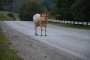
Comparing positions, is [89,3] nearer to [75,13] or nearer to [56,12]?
[75,13]

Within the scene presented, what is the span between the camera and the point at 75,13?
177 ft

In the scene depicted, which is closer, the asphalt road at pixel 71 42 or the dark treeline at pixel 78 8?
the asphalt road at pixel 71 42

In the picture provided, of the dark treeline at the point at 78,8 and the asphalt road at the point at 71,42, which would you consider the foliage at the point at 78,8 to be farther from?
the asphalt road at the point at 71,42

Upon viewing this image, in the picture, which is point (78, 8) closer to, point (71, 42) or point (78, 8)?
point (78, 8)

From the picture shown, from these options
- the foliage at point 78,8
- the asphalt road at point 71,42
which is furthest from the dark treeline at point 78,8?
the asphalt road at point 71,42

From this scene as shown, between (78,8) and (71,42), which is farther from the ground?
(71,42)

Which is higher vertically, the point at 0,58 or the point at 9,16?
the point at 0,58

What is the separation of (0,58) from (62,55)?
151 inches

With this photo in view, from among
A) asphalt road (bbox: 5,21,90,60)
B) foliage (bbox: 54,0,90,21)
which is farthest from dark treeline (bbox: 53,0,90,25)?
asphalt road (bbox: 5,21,90,60)

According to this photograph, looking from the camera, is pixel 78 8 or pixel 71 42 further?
pixel 78 8

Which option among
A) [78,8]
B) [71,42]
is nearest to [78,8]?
[78,8]

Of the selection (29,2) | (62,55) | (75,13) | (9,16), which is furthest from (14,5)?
(62,55)

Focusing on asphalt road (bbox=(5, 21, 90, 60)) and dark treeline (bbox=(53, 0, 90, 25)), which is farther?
dark treeline (bbox=(53, 0, 90, 25))

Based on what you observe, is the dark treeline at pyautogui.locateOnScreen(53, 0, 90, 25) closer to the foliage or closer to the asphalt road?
the foliage
